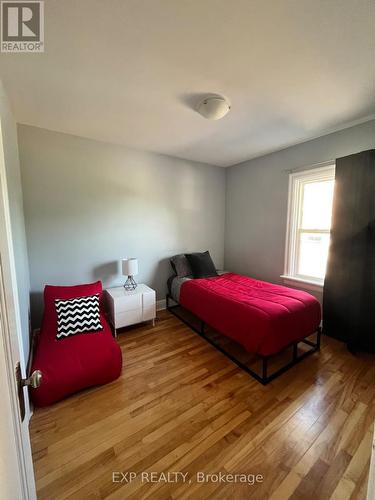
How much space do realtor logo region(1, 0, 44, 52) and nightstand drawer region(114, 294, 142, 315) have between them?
7.35ft

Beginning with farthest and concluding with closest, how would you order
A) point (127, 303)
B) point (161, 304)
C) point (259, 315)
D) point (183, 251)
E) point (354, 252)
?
point (183, 251), point (161, 304), point (127, 303), point (354, 252), point (259, 315)

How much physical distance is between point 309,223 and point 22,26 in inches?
127

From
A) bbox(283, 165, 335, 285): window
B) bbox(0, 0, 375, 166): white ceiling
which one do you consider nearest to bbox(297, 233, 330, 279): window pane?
bbox(283, 165, 335, 285): window

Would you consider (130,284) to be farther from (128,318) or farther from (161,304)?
(161,304)

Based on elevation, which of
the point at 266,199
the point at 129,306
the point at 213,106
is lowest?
the point at 129,306

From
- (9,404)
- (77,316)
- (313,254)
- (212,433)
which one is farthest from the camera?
(313,254)

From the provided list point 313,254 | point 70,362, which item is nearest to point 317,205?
point 313,254

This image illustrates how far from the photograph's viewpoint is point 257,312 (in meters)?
1.88

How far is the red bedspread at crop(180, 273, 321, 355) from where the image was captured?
1.79 m

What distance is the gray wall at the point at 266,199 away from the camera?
2375 millimetres

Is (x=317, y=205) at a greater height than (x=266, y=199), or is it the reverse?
(x=266, y=199)

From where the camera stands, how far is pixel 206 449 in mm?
1267

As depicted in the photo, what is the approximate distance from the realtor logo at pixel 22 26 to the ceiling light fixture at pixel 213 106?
1.15 m

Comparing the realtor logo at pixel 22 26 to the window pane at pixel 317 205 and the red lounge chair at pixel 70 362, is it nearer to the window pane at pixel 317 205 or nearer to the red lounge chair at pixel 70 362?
the red lounge chair at pixel 70 362
